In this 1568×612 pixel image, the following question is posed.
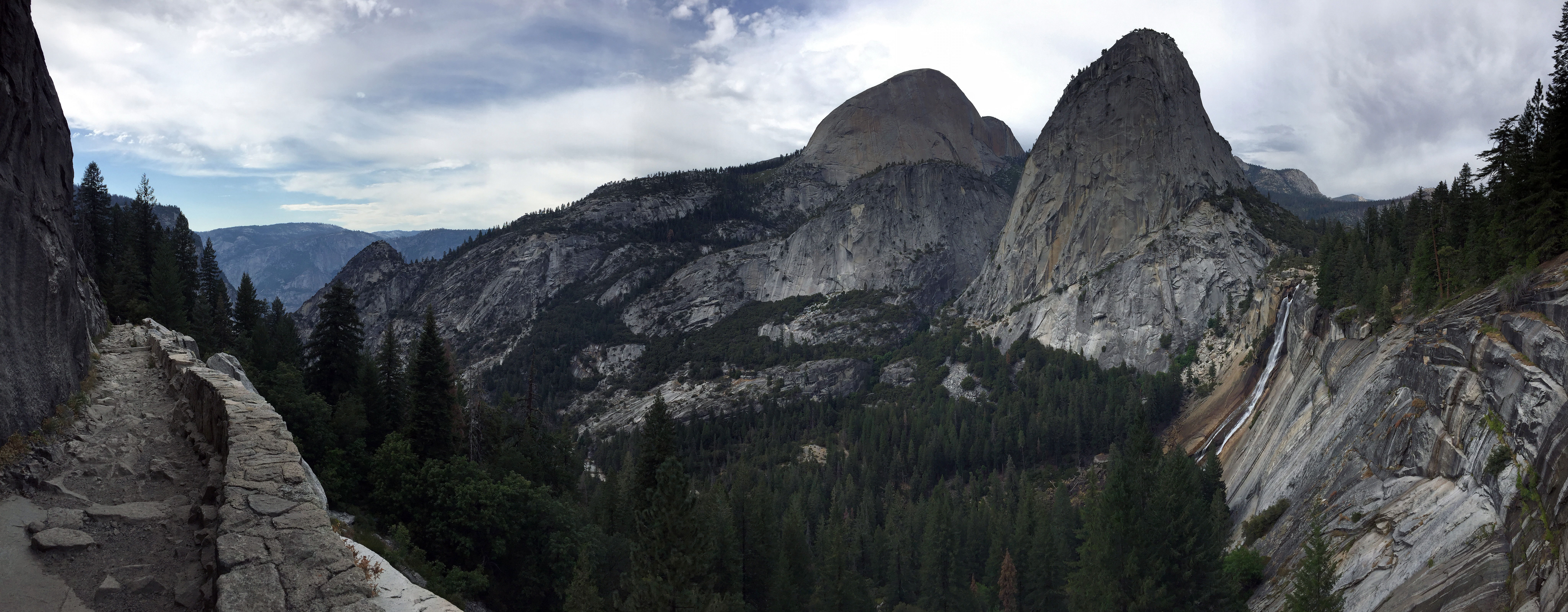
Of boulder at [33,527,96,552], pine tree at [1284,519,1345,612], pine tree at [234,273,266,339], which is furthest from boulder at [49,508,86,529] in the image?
pine tree at [234,273,266,339]

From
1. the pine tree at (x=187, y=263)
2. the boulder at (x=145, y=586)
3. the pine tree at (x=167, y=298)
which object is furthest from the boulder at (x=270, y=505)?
the pine tree at (x=187, y=263)

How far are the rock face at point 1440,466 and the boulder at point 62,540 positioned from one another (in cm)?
3238

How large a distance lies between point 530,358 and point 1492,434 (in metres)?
179

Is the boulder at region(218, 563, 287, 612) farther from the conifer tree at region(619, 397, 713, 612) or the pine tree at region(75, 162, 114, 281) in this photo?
the pine tree at region(75, 162, 114, 281)

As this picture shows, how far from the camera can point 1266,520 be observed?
144 feet

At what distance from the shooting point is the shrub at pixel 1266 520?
4344 cm

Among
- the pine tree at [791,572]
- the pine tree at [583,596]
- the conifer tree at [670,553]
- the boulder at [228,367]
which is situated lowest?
the pine tree at [791,572]

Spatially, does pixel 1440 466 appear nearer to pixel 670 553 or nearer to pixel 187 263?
pixel 670 553

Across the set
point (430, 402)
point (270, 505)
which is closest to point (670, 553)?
point (270, 505)

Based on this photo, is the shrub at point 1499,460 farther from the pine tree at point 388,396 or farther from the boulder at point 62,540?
the pine tree at point 388,396

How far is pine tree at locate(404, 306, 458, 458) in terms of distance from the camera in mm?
33250

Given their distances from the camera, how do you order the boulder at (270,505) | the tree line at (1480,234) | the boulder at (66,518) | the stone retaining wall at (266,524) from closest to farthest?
1. the stone retaining wall at (266,524)
2. the boulder at (270,505)
3. the boulder at (66,518)
4. the tree line at (1480,234)

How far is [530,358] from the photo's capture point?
7116 inches

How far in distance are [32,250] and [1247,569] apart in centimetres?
5093
